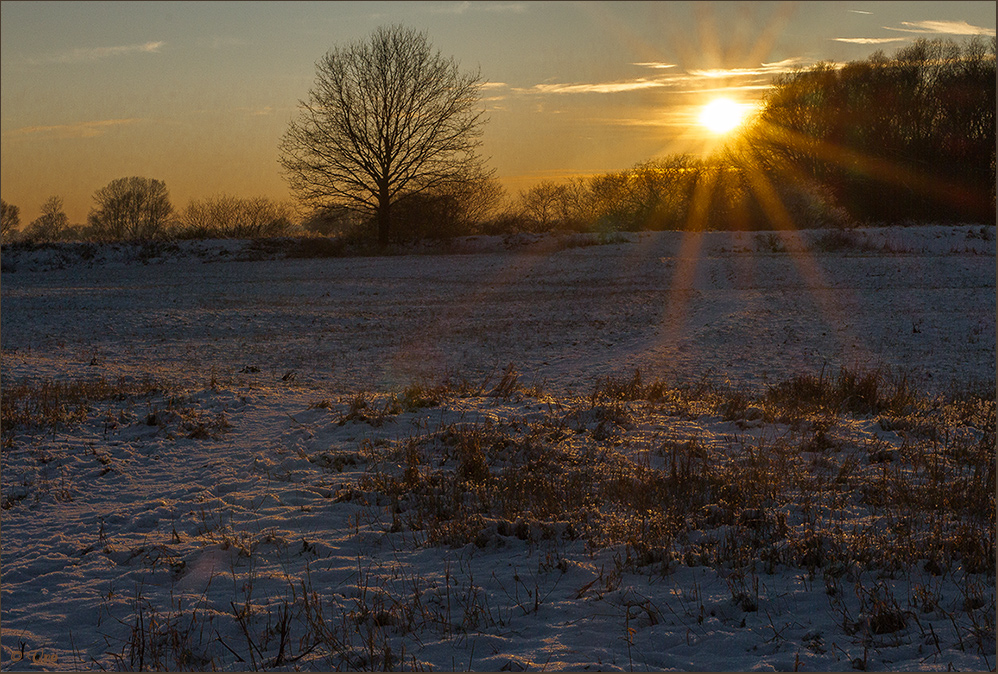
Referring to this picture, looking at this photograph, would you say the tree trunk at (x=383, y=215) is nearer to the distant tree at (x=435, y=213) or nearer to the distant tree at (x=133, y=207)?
the distant tree at (x=435, y=213)

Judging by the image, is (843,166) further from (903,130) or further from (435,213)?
(435,213)

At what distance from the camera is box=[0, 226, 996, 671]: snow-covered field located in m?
3.91

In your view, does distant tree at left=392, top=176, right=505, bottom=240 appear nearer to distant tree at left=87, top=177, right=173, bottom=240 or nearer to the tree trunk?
the tree trunk

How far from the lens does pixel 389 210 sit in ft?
115

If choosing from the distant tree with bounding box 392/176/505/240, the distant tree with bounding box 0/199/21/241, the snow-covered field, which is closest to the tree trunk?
the distant tree with bounding box 392/176/505/240

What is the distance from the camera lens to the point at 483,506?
5820mm

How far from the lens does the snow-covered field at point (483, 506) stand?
3.91m

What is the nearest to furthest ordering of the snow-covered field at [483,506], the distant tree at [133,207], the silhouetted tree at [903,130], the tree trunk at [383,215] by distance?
1. the snow-covered field at [483,506]
2. the tree trunk at [383,215]
3. the silhouetted tree at [903,130]
4. the distant tree at [133,207]

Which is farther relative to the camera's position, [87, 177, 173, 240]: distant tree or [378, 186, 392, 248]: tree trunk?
[87, 177, 173, 240]: distant tree

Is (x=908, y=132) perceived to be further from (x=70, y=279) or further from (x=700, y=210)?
(x=70, y=279)

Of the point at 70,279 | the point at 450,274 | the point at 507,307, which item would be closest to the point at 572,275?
the point at 450,274

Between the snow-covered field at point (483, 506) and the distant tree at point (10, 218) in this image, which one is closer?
the snow-covered field at point (483, 506)

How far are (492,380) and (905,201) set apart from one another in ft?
114

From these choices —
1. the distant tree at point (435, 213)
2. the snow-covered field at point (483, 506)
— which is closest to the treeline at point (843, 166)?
the distant tree at point (435, 213)
